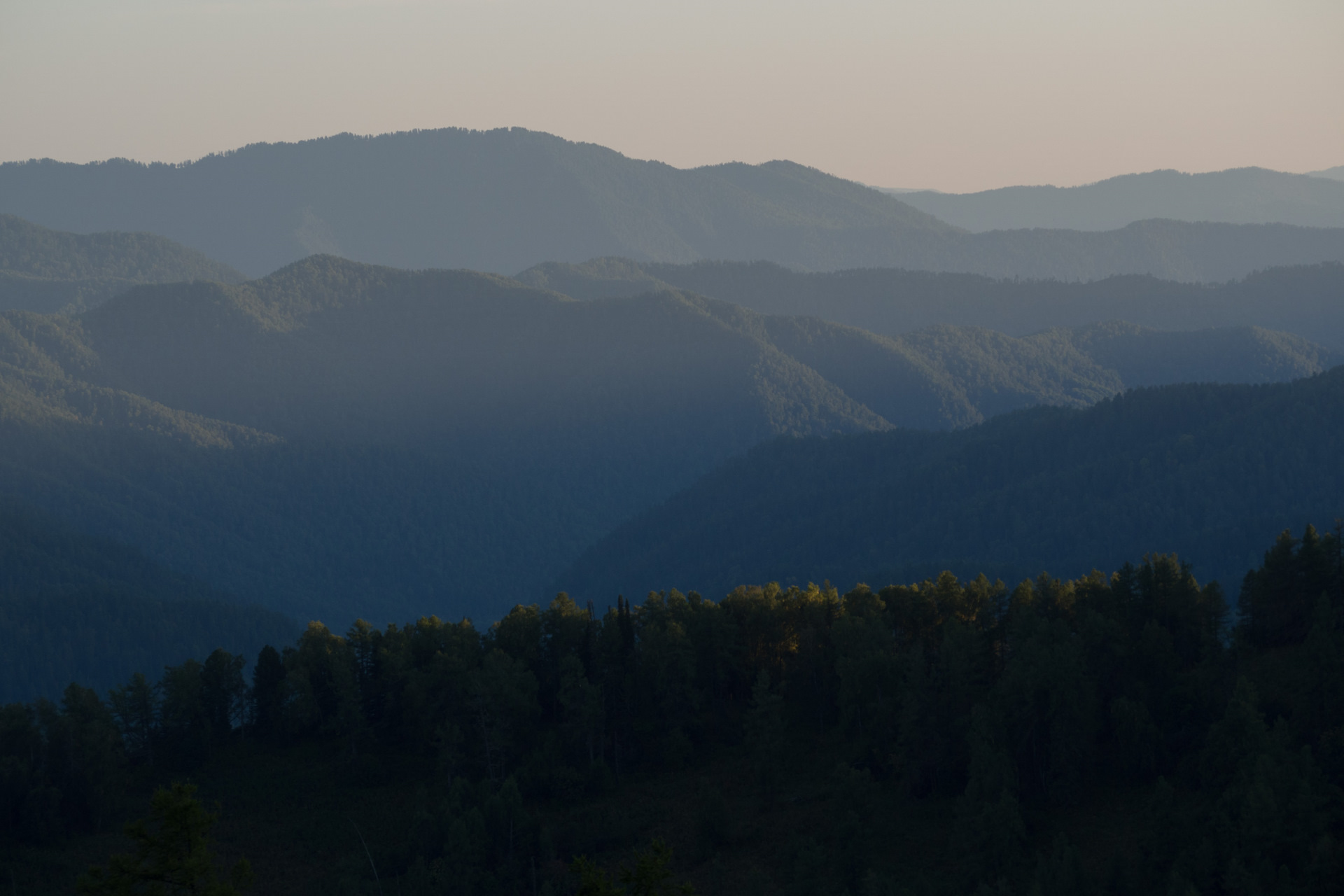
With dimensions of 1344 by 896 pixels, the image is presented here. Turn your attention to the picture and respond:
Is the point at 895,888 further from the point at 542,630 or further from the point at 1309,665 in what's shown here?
the point at 542,630

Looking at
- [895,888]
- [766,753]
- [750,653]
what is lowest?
[895,888]

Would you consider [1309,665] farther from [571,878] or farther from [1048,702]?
[571,878]

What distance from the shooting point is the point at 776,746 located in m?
95.3

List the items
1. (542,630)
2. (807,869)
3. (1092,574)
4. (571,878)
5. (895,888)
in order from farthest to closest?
1. (542,630)
2. (1092,574)
3. (571,878)
4. (807,869)
5. (895,888)

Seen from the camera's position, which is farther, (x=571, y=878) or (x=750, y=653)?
(x=750, y=653)

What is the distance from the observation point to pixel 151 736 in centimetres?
11044

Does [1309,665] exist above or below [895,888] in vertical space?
above

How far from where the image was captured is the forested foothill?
242 ft

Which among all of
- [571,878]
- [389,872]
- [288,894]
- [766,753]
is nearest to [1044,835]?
[766,753]

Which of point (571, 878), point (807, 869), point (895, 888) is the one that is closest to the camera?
point (895, 888)

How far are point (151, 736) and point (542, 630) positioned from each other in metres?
35.4

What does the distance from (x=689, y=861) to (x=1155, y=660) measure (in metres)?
35.5

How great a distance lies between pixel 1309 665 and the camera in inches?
2968

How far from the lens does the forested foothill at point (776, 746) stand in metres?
73.7
